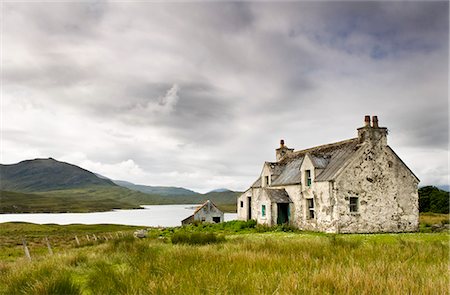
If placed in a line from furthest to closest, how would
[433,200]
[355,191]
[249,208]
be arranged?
[433,200], [249,208], [355,191]

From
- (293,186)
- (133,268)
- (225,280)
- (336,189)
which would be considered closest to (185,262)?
(133,268)

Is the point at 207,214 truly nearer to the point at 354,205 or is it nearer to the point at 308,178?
the point at 308,178

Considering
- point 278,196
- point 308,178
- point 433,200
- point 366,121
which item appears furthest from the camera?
point 433,200

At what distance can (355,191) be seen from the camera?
80.9 ft

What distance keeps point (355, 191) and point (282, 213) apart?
6650mm

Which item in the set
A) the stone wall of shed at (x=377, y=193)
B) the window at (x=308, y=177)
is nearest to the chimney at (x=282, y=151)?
the window at (x=308, y=177)

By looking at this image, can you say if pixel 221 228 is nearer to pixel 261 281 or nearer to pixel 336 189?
pixel 336 189

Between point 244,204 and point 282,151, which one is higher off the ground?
point 282,151

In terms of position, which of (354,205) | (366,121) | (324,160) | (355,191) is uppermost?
(366,121)

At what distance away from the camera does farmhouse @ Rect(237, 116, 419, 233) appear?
961 inches

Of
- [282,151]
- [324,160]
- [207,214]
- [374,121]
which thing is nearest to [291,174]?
[324,160]

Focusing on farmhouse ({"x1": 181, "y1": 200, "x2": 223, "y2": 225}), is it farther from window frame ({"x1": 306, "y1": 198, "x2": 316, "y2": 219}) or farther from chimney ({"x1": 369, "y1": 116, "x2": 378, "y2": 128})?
chimney ({"x1": 369, "y1": 116, "x2": 378, "y2": 128})

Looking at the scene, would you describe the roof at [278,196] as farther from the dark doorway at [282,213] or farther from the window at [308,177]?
the window at [308,177]

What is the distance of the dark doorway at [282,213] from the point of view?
29.1 metres
